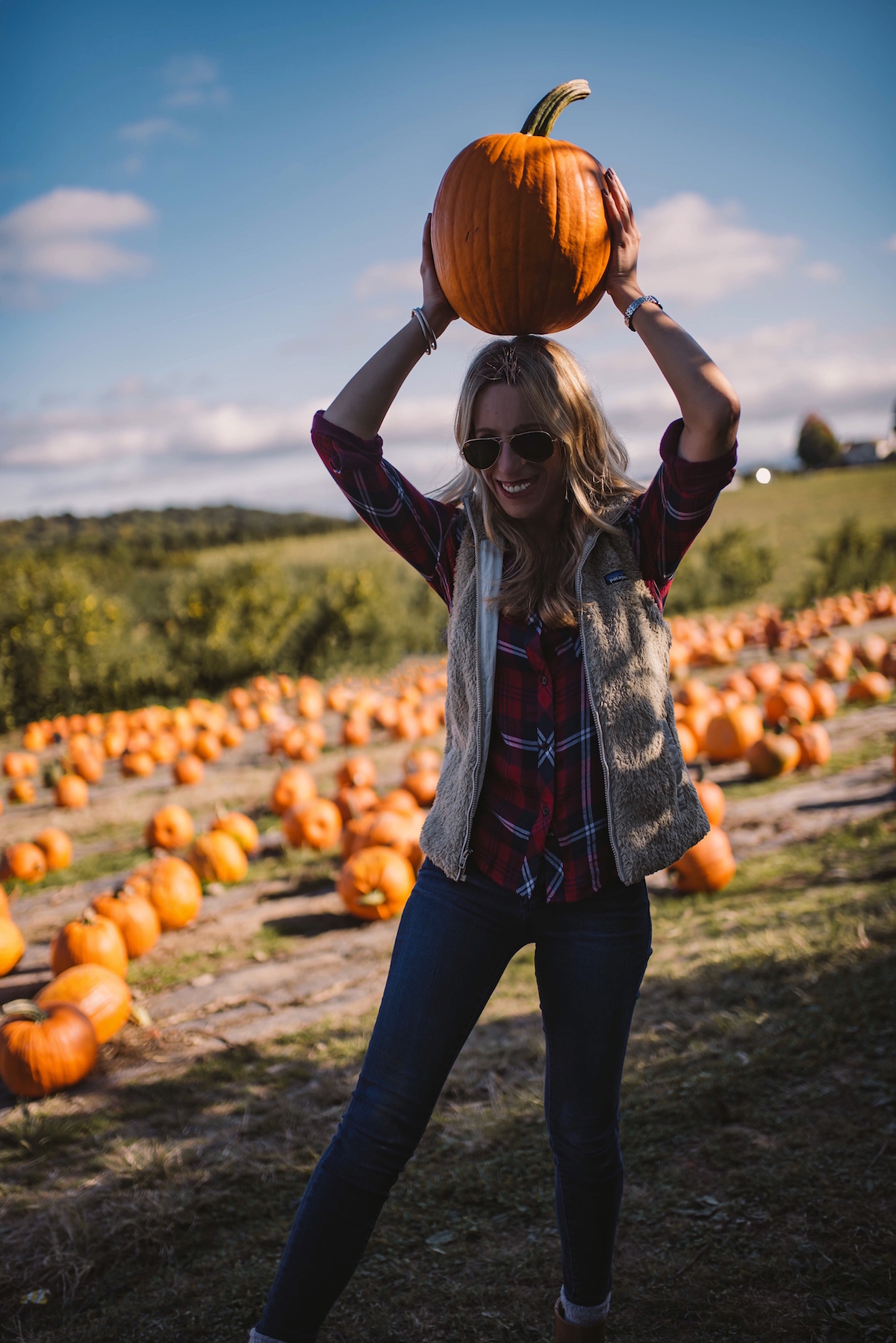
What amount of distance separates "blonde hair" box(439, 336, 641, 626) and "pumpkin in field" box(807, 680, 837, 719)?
22.4ft

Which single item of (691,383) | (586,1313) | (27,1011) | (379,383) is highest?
(379,383)

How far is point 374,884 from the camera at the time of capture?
4730 millimetres

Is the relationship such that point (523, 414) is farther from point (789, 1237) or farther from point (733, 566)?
point (733, 566)

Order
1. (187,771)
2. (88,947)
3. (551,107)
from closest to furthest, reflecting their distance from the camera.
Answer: (551,107)
(88,947)
(187,771)

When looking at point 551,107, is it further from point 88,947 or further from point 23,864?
point 23,864

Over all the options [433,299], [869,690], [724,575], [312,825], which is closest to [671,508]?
[433,299]

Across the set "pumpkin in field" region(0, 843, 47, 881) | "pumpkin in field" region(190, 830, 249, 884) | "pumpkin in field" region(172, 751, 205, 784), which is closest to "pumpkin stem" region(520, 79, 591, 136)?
"pumpkin in field" region(190, 830, 249, 884)

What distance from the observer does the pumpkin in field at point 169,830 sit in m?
6.26

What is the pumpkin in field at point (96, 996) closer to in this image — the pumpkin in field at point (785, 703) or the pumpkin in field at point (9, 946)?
the pumpkin in field at point (9, 946)

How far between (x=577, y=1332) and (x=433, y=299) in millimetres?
2403

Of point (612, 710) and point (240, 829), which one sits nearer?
point (612, 710)

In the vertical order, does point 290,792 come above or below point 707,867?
above

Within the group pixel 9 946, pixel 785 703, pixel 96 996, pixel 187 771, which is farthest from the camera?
pixel 187 771

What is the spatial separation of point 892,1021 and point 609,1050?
1954 mm
